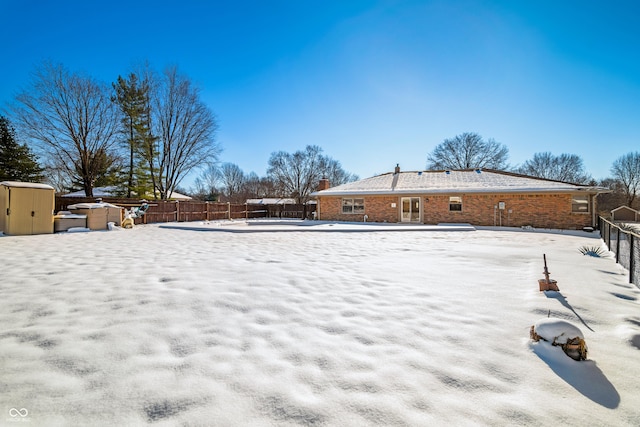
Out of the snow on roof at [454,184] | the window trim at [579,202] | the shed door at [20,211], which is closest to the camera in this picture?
the shed door at [20,211]

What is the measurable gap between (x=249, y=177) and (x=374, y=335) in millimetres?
59237

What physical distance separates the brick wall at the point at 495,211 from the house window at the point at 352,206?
43cm

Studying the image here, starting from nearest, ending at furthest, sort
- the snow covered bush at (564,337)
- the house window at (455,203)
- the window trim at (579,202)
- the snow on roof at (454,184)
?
the snow covered bush at (564,337) < the window trim at (579,202) < the snow on roof at (454,184) < the house window at (455,203)

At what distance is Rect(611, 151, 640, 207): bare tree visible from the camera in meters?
38.8

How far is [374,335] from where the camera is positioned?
2.65m

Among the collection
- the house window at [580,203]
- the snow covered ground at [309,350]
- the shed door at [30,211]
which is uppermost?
the house window at [580,203]

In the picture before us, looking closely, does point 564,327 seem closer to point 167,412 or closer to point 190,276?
point 167,412

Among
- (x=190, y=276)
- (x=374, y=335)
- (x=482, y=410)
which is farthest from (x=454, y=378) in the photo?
(x=190, y=276)

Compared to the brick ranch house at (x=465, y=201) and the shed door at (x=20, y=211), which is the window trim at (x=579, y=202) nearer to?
the brick ranch house at (x=465, y=201)

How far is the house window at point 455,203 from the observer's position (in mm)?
17547

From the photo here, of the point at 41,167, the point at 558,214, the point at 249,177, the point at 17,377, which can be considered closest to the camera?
the point at 17,377

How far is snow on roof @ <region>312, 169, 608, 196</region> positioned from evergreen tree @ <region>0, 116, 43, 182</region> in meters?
23.5

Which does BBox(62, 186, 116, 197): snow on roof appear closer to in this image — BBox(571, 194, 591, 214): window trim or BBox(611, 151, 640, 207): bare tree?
BBox(571, 194, 591, 214): window trim

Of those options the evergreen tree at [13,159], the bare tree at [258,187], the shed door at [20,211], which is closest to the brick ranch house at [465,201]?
the shed door at [20,211]
